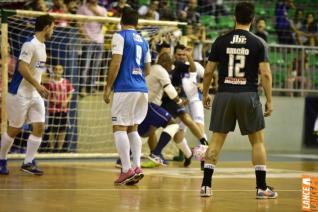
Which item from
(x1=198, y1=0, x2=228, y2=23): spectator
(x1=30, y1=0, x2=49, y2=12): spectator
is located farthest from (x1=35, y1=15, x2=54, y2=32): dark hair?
(x1=198, y1=0, x2=228, y2=23): spectator

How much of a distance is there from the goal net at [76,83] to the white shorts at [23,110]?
4196 millimetres

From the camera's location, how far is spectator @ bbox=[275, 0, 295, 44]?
23.5 metres

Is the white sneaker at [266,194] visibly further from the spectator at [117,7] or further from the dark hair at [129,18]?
the spectator at [117,7]

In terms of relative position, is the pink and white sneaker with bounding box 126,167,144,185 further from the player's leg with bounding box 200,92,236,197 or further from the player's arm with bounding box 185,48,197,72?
the player's arm with bounding box 185,48,197,72

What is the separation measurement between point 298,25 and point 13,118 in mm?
13360

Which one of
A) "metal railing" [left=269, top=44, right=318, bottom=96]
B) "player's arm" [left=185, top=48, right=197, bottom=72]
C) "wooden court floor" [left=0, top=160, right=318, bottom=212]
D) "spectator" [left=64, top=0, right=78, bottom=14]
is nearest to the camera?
"wooden court floor" [left=0, top=160, right=318, bottom=212]

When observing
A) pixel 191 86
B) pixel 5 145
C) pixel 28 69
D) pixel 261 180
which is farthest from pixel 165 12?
pixel 261 180

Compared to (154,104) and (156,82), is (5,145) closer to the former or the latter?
(154,104)

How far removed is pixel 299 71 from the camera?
2142cm

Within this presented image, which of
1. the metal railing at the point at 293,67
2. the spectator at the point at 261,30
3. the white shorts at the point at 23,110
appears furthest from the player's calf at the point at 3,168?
the metal railing at the point at 293,67

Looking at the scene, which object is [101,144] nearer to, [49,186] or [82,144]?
[82,144]

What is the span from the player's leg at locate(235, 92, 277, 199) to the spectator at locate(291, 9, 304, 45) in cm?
1413

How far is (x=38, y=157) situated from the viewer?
1588 cm

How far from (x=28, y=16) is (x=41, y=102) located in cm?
301
